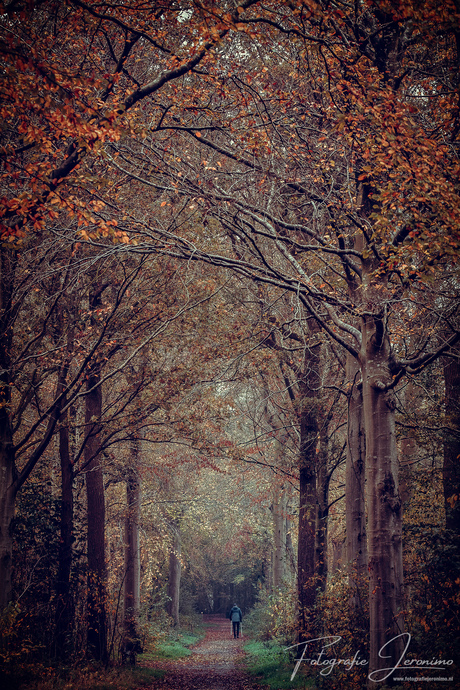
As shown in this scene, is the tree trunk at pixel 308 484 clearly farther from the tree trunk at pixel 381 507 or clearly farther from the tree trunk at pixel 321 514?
the tree trunk at pixel 381 507

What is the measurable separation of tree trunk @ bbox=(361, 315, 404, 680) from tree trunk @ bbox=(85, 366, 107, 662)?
534cm

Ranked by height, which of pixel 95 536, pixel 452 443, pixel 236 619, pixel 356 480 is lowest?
pixel 236 619

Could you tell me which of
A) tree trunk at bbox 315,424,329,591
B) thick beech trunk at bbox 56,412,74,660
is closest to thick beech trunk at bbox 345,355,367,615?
tree trunk at bbox 315,424,329,591

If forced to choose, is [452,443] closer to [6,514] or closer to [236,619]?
[6,514]

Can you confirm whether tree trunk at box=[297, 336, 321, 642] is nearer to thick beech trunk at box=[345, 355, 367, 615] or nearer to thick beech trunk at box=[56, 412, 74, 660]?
thick beech trunk at box=[345, 355, 367, 615]

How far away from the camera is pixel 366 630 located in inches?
291

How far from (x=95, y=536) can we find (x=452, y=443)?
7677 mm

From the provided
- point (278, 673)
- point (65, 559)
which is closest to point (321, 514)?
point (278, 673)

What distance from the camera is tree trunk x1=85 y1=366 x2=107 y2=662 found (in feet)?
32.9

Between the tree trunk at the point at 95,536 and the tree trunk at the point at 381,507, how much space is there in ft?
17.5

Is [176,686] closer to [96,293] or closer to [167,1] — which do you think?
[96,293]

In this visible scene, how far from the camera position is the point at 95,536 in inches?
419

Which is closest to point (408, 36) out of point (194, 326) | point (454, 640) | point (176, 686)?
point (194, 326)

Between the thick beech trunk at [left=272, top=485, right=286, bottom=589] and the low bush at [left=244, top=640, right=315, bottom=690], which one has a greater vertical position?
the thick beech trunk at [left=272, top=485, right=286, bottom=589]
